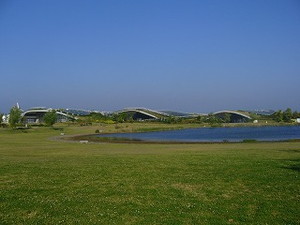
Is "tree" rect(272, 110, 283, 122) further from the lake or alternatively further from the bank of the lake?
the bank of the lake

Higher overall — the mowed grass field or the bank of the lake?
the bank of the lake

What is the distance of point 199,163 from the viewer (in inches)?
925

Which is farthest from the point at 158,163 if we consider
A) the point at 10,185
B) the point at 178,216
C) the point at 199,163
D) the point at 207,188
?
the point at 178,216

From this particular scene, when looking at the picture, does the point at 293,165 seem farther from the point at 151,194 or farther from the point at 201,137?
the point at 201,137

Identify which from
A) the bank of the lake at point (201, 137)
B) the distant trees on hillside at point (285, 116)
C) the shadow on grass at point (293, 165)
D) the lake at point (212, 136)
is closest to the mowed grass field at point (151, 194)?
the shadow on grass at point (293, 165)

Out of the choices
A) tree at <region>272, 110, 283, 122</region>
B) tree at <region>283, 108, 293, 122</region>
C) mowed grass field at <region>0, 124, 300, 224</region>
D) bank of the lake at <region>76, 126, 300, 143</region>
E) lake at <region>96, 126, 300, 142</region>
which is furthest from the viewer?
tree at <region>272, 110, 283, 122</region>

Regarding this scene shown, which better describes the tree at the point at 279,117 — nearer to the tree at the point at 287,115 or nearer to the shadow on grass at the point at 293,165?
the tree at the point at 287,115

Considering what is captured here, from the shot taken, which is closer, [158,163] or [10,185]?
[10,185]

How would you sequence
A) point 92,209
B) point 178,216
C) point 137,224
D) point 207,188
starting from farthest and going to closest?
point 207,188, point 92,209, point 178,216, point 137,224

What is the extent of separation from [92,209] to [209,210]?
14.2 ft

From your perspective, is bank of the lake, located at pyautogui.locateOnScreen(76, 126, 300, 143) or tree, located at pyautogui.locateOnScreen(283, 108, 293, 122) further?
tree, located at pyautogui.locateOnScreen(283, 108, 293, 122)

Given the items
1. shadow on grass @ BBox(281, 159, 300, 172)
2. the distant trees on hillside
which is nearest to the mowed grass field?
shadow on grass @ BBox(281, 159, 300, 172)

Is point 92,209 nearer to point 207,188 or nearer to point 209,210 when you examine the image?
point 209,210

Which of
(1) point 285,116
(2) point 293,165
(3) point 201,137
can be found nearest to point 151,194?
(2) point 293,165
